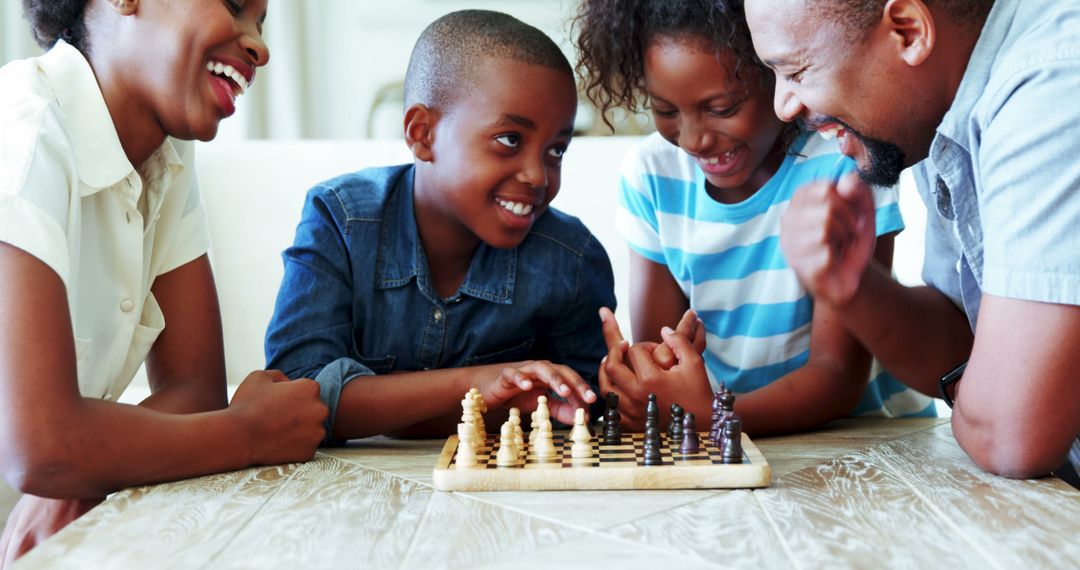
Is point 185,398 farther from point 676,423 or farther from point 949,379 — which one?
point 949,379

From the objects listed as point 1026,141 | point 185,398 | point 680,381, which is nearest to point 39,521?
point 185,398

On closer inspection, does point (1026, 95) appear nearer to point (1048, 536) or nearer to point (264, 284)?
point (1048, 536)

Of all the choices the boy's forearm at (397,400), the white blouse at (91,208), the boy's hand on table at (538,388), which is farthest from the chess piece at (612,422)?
the white blouse at (91,208)

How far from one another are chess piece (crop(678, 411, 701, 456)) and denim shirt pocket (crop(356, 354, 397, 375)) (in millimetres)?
749

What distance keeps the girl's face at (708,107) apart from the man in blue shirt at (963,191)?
0.82 feet

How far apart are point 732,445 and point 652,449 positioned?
0.11 m

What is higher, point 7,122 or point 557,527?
point 7,122

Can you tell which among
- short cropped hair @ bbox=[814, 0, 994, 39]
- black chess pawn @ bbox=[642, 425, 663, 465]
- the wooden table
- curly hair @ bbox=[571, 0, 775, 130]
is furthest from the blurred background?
the wooden table

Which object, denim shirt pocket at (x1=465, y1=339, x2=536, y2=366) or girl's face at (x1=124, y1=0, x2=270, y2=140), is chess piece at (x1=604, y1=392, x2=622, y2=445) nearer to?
denim shirt pocket at (x1=465, y1=339, x2=536, y2=366)

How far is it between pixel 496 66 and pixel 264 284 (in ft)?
5.15

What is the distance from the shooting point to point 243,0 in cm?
173

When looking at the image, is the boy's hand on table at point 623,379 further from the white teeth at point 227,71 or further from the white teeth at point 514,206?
the white teeth at point 227,71

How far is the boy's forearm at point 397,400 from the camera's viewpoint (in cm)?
175

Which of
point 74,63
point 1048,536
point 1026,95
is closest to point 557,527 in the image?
point 1048,536
